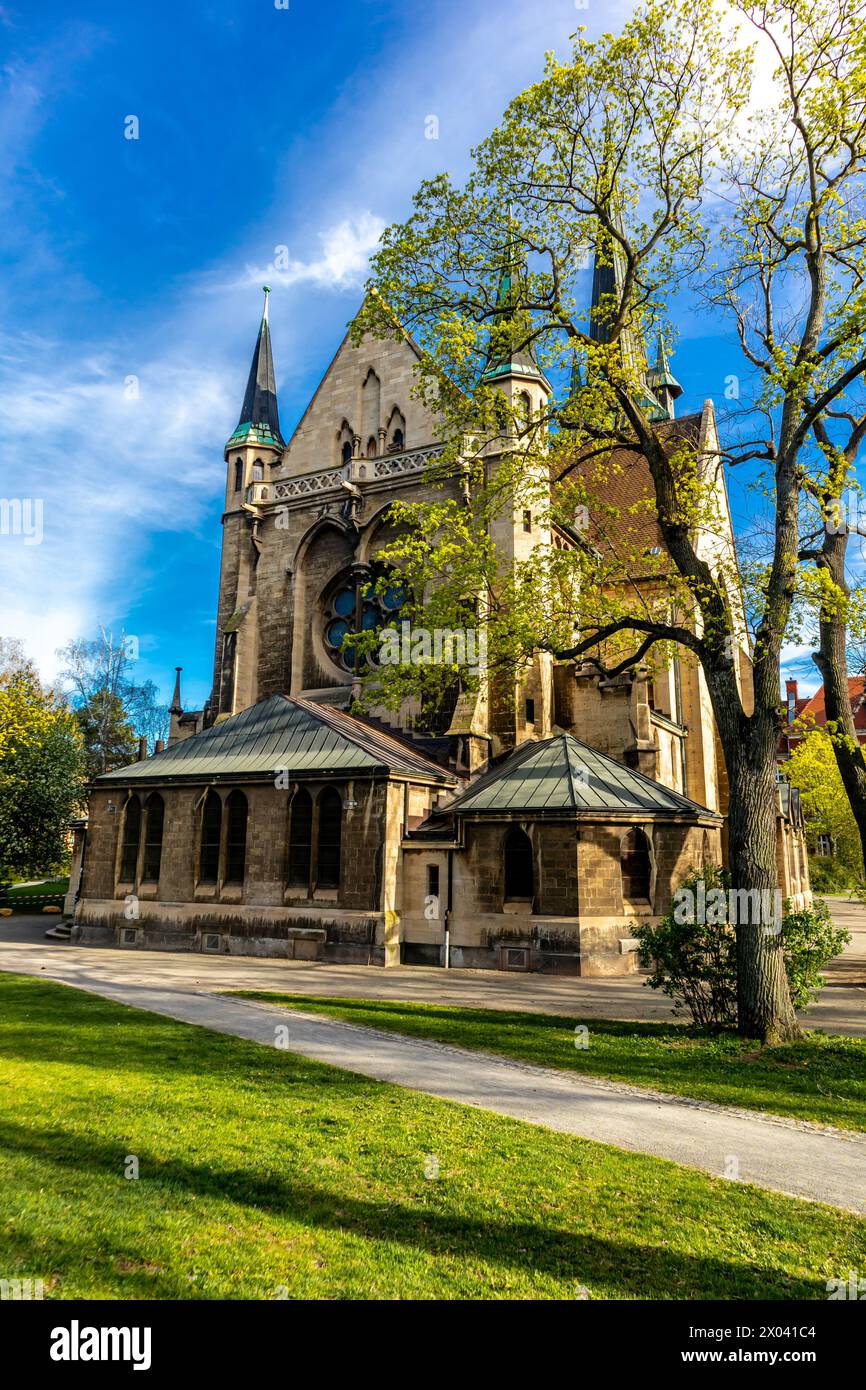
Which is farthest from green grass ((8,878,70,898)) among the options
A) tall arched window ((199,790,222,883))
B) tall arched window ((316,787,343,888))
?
tall arched window ((316,787,343,888))

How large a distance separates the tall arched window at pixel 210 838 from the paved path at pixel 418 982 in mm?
2124

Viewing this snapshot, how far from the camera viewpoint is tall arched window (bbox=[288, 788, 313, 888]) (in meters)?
20.2

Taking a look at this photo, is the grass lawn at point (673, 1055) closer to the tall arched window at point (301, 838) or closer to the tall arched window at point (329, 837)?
the tall arched window at point (329, 837)

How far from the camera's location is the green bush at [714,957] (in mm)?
11164

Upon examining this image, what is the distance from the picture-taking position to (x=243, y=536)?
99.1 ft

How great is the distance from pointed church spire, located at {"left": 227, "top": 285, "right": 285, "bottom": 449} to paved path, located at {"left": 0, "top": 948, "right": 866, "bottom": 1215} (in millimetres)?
24932

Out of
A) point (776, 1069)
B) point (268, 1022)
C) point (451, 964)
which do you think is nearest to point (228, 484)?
point (451, 964)

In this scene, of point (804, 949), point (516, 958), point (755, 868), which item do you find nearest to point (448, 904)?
point (516, 958)

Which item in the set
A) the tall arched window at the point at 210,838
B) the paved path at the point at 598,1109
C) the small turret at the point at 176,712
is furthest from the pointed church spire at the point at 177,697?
the paved path at the point at 598,1109

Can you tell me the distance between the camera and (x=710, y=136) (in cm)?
1203

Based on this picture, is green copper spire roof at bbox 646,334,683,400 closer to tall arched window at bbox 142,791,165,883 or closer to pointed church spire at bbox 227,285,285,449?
pointed church spire at bbox 227,285,285,449

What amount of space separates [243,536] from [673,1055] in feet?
81.8

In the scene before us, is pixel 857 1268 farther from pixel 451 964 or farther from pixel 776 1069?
pixel 451 964

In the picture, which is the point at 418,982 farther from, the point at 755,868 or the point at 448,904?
the point at 755,868
